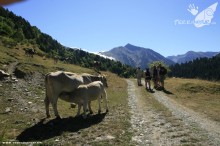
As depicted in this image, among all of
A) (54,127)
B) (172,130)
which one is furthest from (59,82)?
(172,130)

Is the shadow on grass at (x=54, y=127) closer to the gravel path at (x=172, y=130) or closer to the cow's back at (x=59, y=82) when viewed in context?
the cow's back at (x=59, y=82)

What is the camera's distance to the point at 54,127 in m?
16.0

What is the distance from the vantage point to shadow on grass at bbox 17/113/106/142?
1393 centimetres

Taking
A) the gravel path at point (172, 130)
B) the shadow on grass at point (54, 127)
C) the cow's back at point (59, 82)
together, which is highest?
the cow's back at point (59, 82)

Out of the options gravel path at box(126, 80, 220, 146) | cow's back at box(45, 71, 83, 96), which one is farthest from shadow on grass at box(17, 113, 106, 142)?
gravel path at box(126, 80, 220, 146)

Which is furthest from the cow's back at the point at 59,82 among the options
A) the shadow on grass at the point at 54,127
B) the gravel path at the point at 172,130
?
the gravel path at the point at 172,130

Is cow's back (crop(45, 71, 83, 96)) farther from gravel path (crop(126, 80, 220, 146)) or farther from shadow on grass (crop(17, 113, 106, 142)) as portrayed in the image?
gravel path (crop(126, 80, 220, 146))

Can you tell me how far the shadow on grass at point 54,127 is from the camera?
13.9 metres

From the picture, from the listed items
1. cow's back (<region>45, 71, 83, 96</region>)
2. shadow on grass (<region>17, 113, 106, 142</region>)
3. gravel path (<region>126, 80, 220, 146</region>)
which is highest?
cow's back (<region>45, 71, 83, 96</region>)

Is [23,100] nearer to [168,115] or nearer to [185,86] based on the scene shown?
[168,115]

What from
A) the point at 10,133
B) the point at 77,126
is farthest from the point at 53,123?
the point at 10,133

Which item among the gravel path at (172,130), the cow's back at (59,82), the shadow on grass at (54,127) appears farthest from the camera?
the cow's back at (59,82)

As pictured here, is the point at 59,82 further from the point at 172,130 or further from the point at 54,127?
the point at 172,130

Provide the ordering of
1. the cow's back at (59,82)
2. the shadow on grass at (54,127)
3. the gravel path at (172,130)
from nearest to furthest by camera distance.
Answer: the gravel path at (172,130), the shadow on grass at (54,127), the cow's back at (59,82)
